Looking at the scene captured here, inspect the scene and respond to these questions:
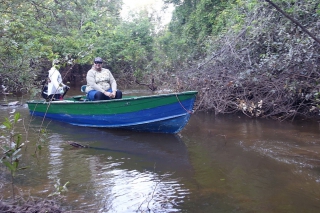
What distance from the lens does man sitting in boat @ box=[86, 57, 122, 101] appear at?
8.65 meters

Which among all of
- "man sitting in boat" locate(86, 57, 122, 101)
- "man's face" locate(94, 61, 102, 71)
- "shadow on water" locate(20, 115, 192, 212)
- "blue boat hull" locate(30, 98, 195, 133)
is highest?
"man's face" locate(94, 61, 102, 71)

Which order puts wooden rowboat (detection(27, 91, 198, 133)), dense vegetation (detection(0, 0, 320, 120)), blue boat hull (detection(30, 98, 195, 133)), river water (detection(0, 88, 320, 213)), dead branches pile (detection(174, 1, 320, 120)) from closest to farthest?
river water (detection(0, 88, 320, 213)), dense vegetation (detection(0, 0, 320, 120)), wooden rowboat (detection(27, 91, 198, 133)), blue boat hull (detection(30, 98, 195, 133)), dead branches pile (detection(174, 1, 320, 120))

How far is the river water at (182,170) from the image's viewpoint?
170 inches

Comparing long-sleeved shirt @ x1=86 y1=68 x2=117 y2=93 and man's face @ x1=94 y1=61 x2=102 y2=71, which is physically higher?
man's face @ x1=94 y1=61 x2=102 y2=71

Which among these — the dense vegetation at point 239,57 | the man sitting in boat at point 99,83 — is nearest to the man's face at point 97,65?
the man sitting in boat at point 99,83

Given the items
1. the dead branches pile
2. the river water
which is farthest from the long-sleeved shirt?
the dead branches pile

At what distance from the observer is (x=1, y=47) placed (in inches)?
251

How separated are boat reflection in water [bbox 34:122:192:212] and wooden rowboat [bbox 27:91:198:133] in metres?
0.25

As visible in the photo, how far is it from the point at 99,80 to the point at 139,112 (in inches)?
55.2

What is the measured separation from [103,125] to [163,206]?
5.00m

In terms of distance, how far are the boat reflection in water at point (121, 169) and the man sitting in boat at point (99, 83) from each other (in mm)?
888

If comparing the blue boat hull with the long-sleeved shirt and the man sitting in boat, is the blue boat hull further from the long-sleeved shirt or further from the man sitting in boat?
the long-sleeved shirt

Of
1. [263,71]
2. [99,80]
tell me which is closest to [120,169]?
[99,80]

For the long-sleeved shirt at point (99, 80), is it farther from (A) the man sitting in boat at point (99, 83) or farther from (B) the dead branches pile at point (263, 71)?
(B) the dead branches pile at point (263, 71)
